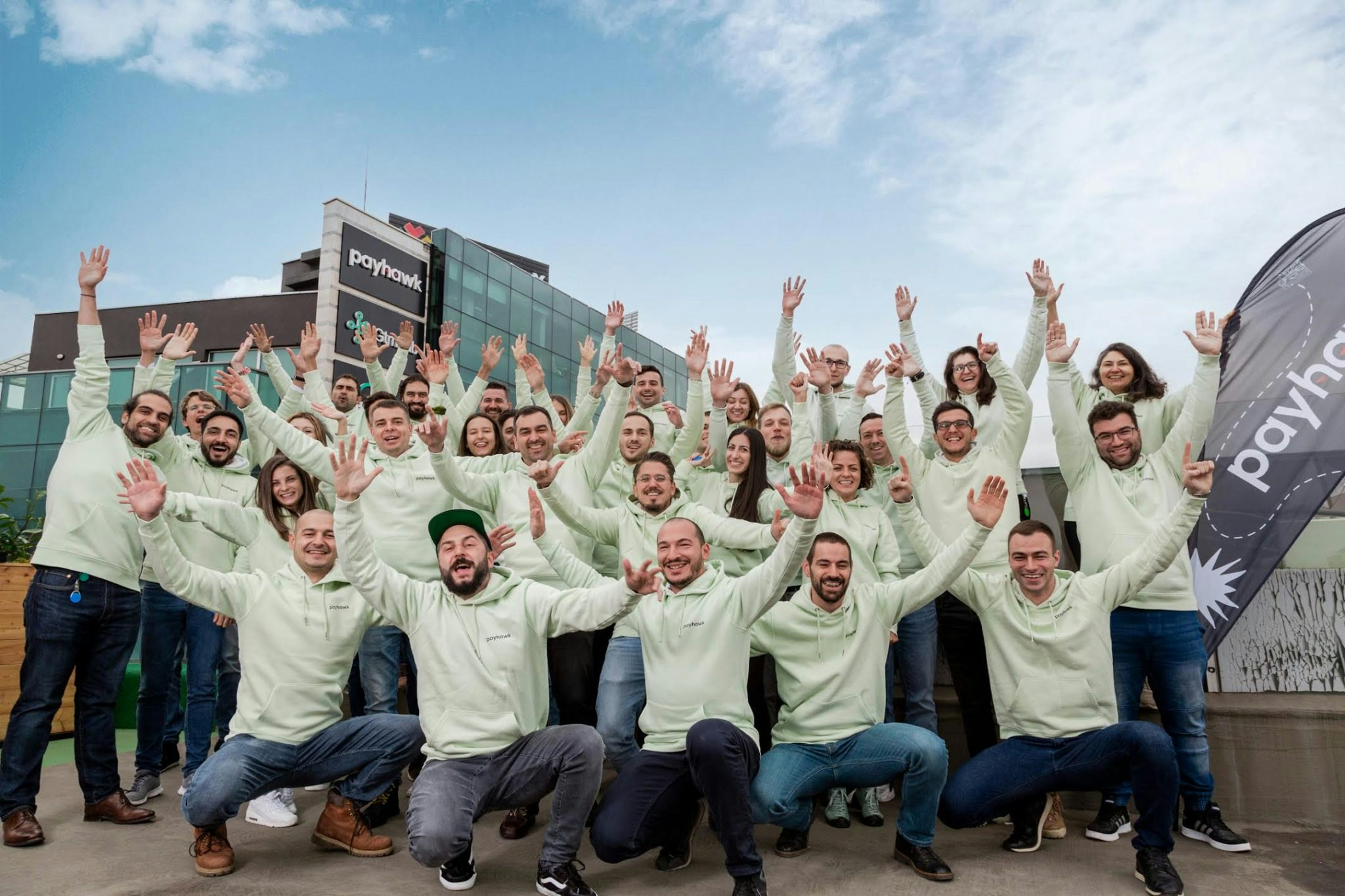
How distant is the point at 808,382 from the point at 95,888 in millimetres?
4893

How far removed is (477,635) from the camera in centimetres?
395

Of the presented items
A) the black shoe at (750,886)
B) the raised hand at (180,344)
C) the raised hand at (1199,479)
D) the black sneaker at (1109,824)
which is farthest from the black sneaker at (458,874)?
the raised hand at (1199,479)

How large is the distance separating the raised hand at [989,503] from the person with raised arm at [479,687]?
1.68m

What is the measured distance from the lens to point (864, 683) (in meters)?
4.17

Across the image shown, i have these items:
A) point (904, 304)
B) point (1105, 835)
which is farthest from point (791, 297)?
point (1105, 835)

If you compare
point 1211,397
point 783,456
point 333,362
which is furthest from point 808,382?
point 333,362

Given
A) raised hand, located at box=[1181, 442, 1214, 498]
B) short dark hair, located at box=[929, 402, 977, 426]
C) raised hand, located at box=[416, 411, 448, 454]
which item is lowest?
raised hand, located at box=[1181, 442, 1214, 498]

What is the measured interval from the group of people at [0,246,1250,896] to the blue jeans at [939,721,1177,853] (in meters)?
0.01

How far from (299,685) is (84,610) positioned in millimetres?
1314

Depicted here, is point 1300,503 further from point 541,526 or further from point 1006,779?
point 541,526

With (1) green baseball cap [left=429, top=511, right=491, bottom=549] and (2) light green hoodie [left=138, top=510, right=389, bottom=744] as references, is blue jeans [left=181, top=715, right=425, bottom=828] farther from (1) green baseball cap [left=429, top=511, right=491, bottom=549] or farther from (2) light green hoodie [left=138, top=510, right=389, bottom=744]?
(1) green baseball cap [left=429, top=511, right=491, bottom=549]

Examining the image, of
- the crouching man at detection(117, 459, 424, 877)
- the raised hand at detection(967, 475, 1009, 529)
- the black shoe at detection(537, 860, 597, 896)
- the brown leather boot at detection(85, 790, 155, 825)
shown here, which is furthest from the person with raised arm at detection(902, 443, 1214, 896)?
the brown leather boot at detection(85, 790, 155, 825)

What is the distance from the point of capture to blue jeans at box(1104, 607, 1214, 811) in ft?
14.1

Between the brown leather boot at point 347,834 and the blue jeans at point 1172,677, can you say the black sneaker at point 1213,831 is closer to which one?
the blue jeans at point 1172,677
